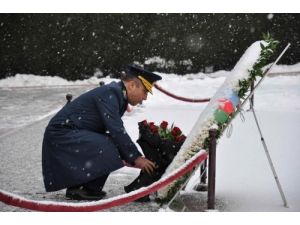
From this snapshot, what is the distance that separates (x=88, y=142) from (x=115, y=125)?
23 cm

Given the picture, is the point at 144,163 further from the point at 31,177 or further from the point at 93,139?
the point at 31,177

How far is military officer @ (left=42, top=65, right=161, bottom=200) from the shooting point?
321cm

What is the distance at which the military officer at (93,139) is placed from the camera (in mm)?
3207

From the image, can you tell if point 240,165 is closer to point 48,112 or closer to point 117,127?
point 117,127

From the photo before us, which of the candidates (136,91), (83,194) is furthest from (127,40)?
(83,194)

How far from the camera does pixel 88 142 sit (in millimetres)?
3225

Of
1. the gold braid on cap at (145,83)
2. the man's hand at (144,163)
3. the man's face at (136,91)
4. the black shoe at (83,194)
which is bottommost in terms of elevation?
the black shoe at (83,194)

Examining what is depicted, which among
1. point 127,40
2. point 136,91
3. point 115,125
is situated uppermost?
point 136,91

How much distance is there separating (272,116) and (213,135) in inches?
127

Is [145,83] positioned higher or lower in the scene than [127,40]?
higher

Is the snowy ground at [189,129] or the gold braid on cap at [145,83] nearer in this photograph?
the gold braid on cap at [145,83]

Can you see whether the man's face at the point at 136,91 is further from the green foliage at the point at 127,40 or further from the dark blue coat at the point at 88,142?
the green foliage at the point at 127,40

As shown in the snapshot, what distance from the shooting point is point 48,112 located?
7215 mm

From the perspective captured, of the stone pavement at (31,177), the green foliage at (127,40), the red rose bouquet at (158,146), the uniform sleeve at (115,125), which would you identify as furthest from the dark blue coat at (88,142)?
the green foliage at (127,40)
